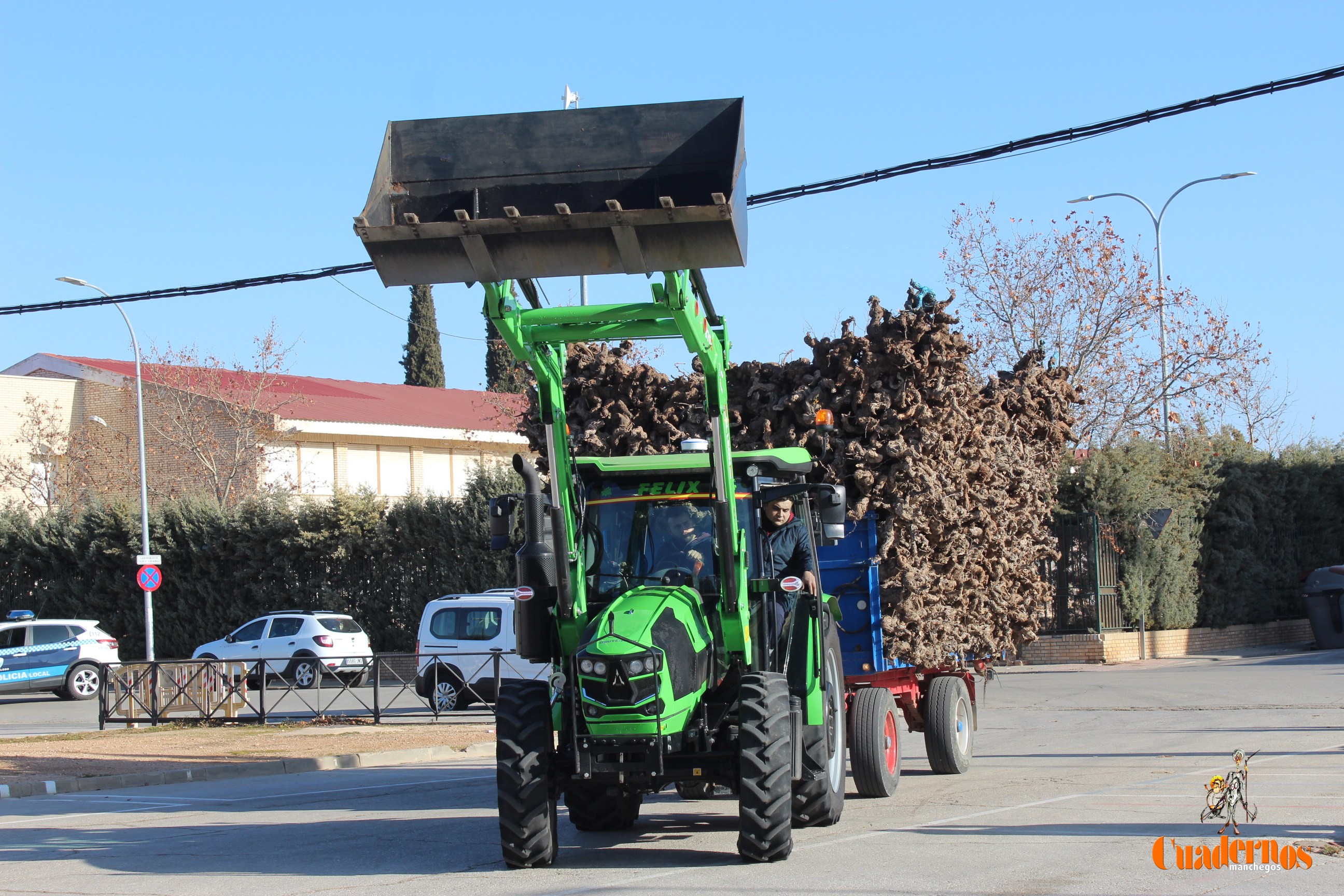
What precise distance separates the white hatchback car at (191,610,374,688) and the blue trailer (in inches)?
626

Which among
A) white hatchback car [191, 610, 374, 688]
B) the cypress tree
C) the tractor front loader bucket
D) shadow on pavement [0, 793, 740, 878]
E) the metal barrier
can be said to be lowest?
shadow on pavement [0, 793, 740, 878]

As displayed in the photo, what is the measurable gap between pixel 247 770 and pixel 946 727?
790cm

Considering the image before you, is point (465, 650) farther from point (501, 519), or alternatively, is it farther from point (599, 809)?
point (501, 519)

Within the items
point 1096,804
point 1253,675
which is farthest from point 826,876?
point 1253,675

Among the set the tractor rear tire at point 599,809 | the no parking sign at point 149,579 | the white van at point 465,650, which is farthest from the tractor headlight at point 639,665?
the no parking sign at point 149,579

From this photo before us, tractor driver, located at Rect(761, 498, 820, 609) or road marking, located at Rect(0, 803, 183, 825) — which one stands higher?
tractor driver, located at Rect(761, 498, 820, 609)

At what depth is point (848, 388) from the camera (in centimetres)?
1181

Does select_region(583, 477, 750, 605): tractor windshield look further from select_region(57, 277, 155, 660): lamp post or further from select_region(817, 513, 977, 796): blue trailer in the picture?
select_region(57, 277, 155, 660): lamp post

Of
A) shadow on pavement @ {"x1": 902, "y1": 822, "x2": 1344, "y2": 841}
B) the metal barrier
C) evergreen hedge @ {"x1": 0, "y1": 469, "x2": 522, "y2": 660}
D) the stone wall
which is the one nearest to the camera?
shadow on pavement @ {"x1": 902, "y1": 822, "x2": 1344, "y2": 841}

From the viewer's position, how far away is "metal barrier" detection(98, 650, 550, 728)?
1983 cm

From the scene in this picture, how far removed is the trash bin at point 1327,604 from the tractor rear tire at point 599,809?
2274 cm

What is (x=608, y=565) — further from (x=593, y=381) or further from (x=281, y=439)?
(x=281, y=439)

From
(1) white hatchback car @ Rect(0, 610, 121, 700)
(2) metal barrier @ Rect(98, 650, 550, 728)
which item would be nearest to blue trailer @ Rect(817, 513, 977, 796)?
(2) metal barrier @ Rect(98, 650, 550, 728)

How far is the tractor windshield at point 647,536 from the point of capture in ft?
29.0
